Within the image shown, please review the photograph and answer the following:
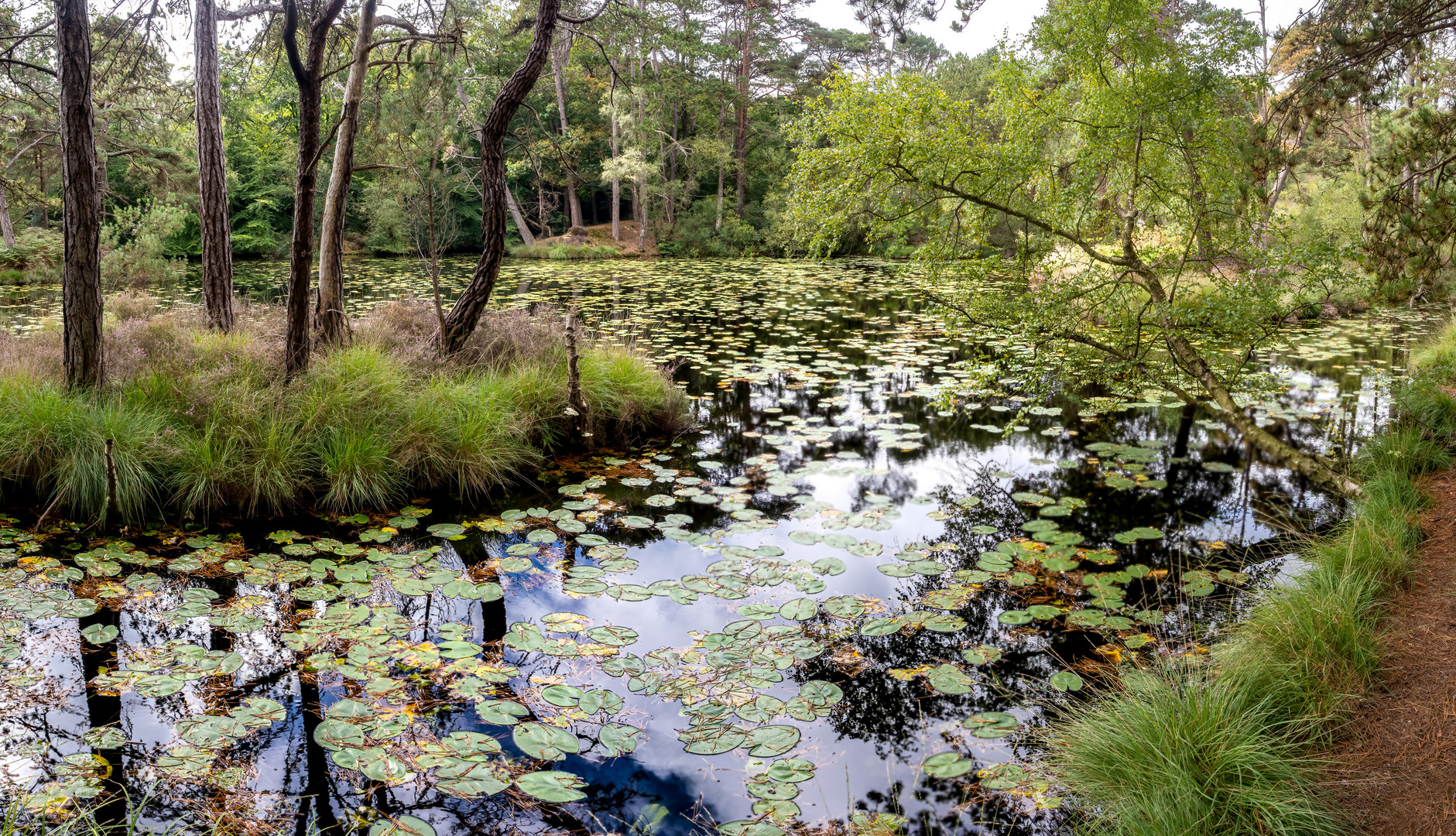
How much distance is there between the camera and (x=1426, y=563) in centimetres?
373

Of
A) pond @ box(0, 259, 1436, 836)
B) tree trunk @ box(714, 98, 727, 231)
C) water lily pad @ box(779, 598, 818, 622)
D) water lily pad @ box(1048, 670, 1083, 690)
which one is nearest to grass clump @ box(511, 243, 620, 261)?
tree trunk @ box(714, 98, 727, 231)

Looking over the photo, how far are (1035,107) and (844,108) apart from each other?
1595 millimetres

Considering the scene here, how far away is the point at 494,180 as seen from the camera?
21.7 feet

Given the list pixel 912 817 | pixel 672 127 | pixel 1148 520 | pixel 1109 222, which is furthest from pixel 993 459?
pixel 672 127

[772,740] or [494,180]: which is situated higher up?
[494,180]

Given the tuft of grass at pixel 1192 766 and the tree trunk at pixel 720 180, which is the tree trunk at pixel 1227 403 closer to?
the tuft of grass at pixel 1192 766

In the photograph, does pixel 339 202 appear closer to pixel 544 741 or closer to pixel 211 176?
pixel 211 176

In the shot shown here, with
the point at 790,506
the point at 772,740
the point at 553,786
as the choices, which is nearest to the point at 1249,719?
the point at 772,740

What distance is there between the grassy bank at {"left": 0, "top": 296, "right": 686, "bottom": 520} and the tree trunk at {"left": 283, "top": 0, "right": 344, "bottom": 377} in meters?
0.29

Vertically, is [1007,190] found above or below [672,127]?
below

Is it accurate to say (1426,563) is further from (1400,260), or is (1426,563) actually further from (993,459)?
(993,459)

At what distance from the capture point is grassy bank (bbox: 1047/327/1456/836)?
7.18ft

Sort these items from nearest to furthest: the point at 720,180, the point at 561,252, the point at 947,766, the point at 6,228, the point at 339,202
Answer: the point at 947,766, the point at 339,202, the point at 6,228, the point at 561,252, the point at 720,180

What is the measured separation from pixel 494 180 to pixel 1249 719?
6.35 metres
